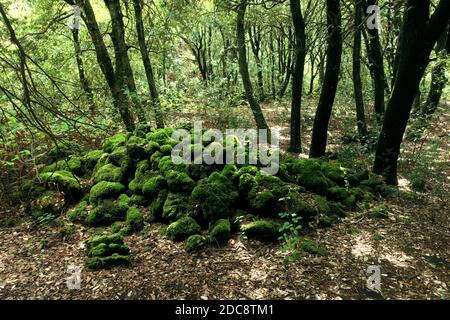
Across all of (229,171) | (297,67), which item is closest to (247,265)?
(229,171)

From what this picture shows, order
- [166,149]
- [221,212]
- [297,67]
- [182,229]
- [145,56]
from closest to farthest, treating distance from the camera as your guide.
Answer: [182,229] < [221,212] < [166,149] < [297,67] < [145,56]

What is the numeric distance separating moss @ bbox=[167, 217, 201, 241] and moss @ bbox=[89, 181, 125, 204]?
5.97 ft

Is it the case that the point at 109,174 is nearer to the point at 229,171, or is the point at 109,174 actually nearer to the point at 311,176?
the point at 229,171

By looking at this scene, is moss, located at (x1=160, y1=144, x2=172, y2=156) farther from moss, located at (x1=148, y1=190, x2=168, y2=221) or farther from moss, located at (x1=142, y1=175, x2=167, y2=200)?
moss, located at (x1=148, y1=190, x2=168, y2=221)

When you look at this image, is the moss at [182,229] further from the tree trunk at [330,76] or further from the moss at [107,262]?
the tree trunk at [330,76]

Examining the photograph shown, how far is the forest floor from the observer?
405cm

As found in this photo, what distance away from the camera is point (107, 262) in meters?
4.66

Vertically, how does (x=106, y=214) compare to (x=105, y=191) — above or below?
below

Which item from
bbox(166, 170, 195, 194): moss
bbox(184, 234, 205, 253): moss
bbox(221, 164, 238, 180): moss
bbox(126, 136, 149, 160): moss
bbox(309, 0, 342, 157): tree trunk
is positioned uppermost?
bbox(309, 0, 342, 157): tree trunk

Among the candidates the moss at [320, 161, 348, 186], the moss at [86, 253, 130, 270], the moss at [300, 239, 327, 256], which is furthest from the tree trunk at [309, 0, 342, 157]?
the moss at [86, 253, 130, 270]

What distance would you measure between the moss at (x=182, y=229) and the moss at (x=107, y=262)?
83cm

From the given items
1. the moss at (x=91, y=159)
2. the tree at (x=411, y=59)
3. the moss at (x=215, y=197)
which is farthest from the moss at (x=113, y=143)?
the tree at (x=411, y=59)

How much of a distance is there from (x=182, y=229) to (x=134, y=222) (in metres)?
1.02

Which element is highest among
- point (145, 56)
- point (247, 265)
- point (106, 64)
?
point (145, 56)
